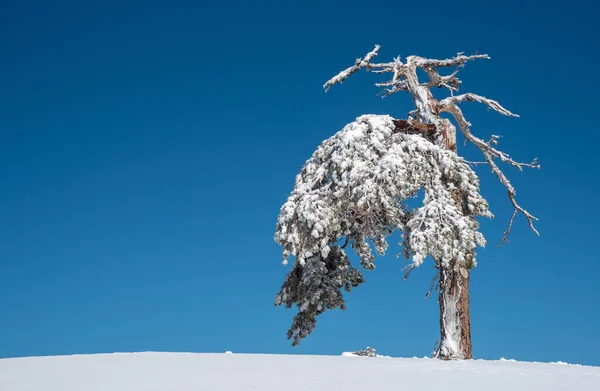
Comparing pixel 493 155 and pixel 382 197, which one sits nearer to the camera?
pixel 382 197

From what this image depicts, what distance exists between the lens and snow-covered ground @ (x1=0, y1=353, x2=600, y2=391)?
7047mm

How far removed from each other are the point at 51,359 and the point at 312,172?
787 cm

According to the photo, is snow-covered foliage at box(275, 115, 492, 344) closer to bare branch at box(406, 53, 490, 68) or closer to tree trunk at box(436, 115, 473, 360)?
tree trunk at box(436, 115, 473, 360)

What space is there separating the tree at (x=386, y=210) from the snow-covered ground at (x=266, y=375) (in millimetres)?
4306

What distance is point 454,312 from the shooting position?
1515 cm

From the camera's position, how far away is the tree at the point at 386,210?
44.7 feet

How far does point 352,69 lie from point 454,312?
753cm

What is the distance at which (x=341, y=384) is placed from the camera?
700 centimetres

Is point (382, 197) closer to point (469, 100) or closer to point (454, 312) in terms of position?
point (454, 312)

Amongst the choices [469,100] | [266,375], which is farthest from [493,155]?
[266,375]

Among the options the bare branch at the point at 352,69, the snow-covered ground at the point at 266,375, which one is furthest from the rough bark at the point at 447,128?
the snow-covered ground at the point at 266,375

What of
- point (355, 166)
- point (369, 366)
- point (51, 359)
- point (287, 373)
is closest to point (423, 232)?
point (355, 166)

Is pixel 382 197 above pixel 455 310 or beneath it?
above

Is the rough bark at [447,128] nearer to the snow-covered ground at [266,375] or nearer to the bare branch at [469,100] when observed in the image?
the bare branch at [469,100]
